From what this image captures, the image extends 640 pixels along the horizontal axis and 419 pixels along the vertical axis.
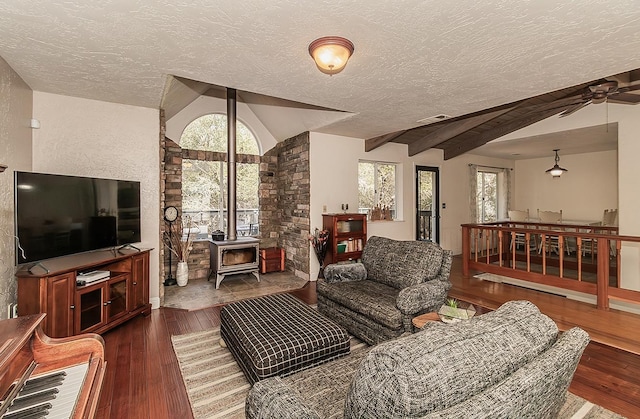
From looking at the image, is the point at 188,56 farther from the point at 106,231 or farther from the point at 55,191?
the point at 106,231

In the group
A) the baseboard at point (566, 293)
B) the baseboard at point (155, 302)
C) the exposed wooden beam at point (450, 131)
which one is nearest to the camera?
the baseboard at point (155, 302)

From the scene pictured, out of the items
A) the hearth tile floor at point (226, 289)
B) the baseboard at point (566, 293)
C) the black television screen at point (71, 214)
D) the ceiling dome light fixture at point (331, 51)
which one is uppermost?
the ceiling dome light fixture at point (331, 51)

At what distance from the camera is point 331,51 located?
2.17m

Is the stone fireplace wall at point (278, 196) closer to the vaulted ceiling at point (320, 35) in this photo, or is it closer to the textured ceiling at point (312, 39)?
the vaulted ceiling at point (320, 35)

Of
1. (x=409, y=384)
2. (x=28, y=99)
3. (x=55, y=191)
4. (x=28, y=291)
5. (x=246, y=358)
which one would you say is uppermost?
(x=28, y=99)

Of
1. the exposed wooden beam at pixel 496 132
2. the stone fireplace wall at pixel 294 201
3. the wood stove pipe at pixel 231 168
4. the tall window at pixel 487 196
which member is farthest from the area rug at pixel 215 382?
the tall window at pixel 487 196

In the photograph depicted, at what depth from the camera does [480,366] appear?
89cm

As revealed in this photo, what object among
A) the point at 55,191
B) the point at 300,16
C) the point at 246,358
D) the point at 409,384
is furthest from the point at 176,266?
the point at 409,384

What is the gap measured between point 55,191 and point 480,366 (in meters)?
3.46

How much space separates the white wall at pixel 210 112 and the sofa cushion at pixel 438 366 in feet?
17.3

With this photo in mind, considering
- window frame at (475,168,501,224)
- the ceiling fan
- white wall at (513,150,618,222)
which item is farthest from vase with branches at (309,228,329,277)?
white wall at (513,150,618,222)

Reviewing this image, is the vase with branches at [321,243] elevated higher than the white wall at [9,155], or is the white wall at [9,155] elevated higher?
the white wall at [9,155]

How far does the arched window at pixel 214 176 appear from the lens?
532 cm

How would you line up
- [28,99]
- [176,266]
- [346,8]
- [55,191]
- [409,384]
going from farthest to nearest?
1. [176,266]
2. [28,99]
3. [55,191]
4. [346,8]
5. [409,384]
